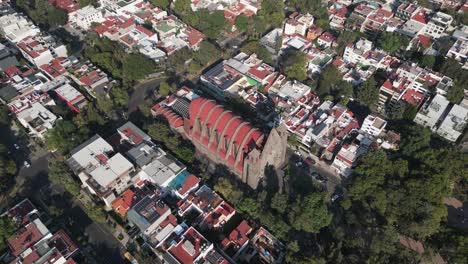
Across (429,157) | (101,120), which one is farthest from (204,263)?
(429,157)

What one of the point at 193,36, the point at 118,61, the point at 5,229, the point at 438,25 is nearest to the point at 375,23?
the point at 438,25

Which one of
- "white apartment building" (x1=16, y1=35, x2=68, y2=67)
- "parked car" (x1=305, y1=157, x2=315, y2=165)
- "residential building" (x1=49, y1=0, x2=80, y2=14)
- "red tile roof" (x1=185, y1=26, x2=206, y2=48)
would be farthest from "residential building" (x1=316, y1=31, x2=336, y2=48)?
"residential building" (x1=49, y1=0, x2=80, y2=14)

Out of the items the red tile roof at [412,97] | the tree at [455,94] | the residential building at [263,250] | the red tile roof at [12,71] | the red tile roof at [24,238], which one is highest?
the tree at [455,94]

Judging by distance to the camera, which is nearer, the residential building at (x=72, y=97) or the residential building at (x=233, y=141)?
the residential building at (x=233, y=141)

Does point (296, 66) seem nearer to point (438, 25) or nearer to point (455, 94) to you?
point (455, 94)

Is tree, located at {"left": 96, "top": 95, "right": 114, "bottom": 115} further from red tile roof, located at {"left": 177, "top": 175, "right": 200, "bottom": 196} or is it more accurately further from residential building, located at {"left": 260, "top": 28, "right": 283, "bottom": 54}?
residential building, located at {"left": 260, "top": 28, "right": 283, "bottom": 54}

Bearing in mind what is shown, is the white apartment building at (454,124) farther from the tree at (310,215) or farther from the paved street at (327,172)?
the tree at (310,215)

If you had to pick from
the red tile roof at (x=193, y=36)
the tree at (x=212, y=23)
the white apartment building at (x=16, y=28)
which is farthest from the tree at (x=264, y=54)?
the white apartment building at (x=16, y=28)

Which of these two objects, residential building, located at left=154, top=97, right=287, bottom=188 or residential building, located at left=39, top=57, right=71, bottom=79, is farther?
residential building, located at left=39, top=57, right=71, bottom=79
